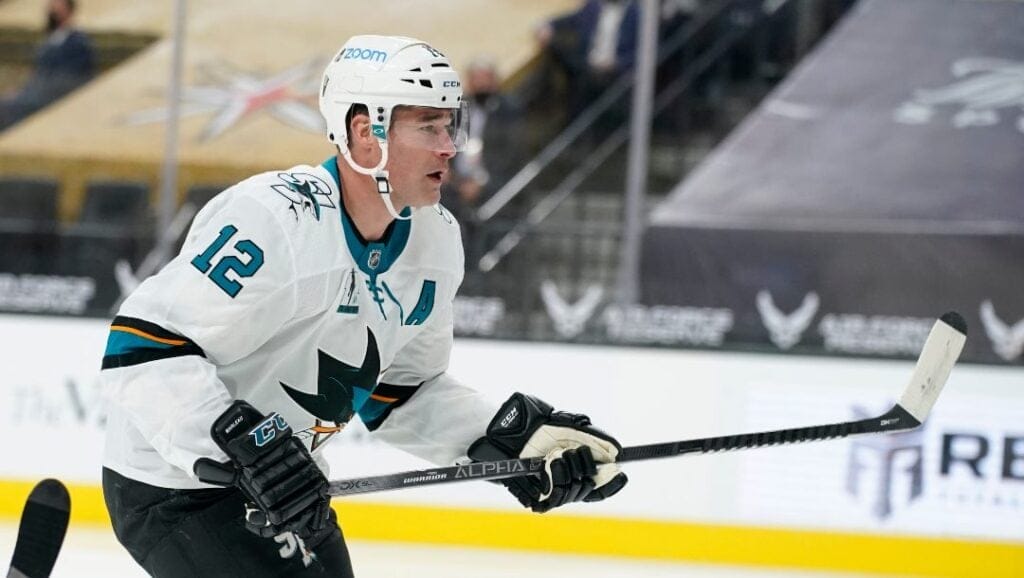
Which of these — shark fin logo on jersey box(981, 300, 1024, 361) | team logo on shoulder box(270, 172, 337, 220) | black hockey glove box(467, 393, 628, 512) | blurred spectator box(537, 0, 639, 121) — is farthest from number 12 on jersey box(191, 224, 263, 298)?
blurred spectator box(537, 0, 639, 121)

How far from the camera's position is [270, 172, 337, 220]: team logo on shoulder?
2.22 meters

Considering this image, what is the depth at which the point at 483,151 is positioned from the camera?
6.70m

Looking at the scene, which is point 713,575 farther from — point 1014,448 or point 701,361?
point 1014,448

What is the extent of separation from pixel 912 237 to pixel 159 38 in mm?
3638

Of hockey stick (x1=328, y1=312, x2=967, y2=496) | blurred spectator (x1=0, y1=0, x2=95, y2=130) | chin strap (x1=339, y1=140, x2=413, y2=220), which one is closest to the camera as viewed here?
chin strap (x1=339, y1=140, x2=413, y2=220)

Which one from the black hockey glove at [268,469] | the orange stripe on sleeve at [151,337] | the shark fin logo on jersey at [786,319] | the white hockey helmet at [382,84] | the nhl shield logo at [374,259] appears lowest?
the shark fin logo on jersey at [786,319]

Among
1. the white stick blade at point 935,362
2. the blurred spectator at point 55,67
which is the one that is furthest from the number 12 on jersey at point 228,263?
the blurred spectator at point 55,67

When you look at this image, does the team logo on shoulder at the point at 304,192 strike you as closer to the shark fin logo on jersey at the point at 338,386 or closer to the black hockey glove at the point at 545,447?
the shark fin logo on jersey at the point at 338,386

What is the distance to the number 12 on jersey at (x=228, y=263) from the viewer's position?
210 centimetres

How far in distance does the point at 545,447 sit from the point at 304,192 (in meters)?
0.69

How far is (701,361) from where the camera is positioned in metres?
5.31

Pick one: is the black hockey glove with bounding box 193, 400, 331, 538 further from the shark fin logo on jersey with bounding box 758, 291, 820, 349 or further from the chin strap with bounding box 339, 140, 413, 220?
the shark fin logo on jersey with bounding box 758, 291, 820, 349

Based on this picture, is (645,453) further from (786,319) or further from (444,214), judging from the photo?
(786,319)

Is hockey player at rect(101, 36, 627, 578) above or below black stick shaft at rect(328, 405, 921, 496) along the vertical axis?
above
